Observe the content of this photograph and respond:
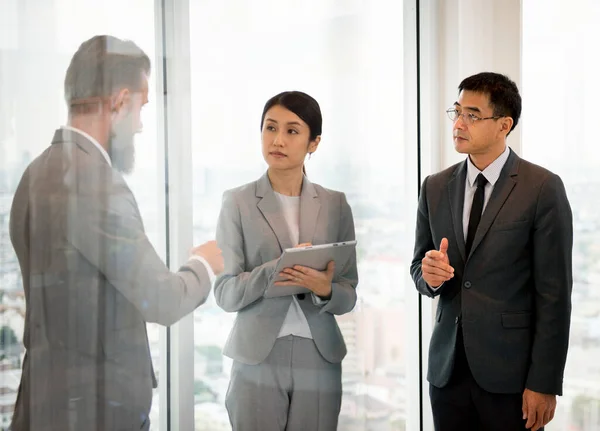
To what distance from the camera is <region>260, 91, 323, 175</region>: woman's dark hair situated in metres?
2.15

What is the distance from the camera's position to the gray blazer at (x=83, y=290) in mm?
1654

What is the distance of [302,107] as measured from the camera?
7.23 feet

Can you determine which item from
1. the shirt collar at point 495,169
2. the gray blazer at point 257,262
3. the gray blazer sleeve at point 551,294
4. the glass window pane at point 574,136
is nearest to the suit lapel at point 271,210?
the gray blazer at point 257,262

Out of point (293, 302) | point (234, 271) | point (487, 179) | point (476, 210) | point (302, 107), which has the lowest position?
point (293, 302)

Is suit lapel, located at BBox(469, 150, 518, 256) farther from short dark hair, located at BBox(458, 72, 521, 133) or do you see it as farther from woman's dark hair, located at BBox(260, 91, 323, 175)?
woman's dark hair, located at BBox(260, 91, 323, 175)

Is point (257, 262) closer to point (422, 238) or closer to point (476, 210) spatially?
point (422, 238)

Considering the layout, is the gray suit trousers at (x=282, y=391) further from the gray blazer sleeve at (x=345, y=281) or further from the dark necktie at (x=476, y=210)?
the dark necktie at (x=476, y=210)

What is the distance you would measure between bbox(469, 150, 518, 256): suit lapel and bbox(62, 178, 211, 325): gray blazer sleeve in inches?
38.6

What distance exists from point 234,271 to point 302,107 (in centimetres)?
63

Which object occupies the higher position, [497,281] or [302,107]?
[302,107]

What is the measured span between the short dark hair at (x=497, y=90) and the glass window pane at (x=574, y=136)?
0.63 meters

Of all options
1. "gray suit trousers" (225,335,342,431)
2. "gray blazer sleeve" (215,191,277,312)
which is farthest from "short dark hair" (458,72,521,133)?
"gray suit trousers" (225,335,342,431)

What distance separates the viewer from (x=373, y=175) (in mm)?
2523

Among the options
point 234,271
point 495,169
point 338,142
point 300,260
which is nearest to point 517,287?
point 495,169
